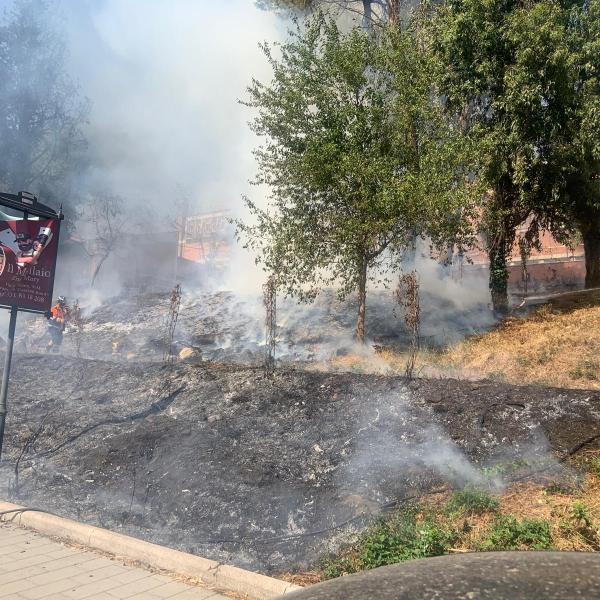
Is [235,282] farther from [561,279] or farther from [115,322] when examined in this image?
[561,279]

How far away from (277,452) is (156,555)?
1.43 m

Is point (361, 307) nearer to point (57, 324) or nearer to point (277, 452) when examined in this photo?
point (277, 452)

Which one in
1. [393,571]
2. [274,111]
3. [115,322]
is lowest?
[393,571]

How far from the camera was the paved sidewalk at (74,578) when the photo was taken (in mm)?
2811

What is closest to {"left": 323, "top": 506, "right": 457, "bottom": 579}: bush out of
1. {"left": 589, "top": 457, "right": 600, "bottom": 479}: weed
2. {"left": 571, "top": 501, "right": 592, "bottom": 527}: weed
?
{"left": 571, "top": 501, "right": 592, "bottom": 527}: weed

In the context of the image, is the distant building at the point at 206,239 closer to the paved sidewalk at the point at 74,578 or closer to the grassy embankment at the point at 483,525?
the paved sidewalk at the point at 74,578

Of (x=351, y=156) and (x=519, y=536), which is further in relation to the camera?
(x=351, y=156)

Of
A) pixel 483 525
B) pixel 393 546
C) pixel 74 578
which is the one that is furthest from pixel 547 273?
pixel 74 578

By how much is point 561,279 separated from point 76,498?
13.4m

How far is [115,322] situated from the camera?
38.2ft

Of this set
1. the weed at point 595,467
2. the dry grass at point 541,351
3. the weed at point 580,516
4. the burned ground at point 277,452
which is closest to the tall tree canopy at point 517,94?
the dry grass at point 541,351

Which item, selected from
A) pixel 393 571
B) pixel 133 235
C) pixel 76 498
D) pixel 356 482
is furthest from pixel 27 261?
pixel 133 235

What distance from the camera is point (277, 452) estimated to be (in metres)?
4.45

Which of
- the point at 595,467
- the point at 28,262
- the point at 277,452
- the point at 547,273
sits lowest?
the point at 277,452
